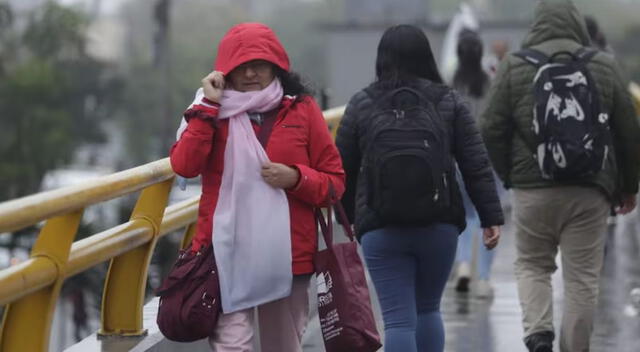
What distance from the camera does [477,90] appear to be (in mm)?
10852

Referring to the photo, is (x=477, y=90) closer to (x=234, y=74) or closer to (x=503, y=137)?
(x=503, y=137)

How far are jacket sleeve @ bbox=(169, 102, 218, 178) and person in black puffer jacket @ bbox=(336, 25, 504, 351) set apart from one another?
935 mm

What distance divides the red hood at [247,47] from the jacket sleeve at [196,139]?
0.16 m

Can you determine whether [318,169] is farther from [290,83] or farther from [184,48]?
[184,48]

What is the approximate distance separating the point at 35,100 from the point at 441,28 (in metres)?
42.1

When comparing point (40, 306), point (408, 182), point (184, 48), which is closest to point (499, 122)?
point (408, 182)

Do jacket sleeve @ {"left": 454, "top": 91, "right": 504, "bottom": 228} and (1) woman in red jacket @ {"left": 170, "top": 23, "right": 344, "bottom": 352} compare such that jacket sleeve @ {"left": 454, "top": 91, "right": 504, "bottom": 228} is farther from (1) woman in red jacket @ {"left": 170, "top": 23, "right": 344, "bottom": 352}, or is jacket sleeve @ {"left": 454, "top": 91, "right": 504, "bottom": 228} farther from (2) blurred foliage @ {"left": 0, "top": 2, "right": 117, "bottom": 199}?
(2) blurred foliage @ {"left": 0, "top": 2, "right": 117, "bottom": 199}

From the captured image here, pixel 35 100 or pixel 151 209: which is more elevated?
pixel 151 209

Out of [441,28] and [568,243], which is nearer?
[568,243]

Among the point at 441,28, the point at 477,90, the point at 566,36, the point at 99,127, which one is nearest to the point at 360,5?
the point at 441,28

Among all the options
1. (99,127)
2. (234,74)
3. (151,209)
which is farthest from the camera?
(99,127)

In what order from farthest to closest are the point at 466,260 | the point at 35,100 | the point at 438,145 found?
the point at 35,100
the point at 466,260
the point at 438,145

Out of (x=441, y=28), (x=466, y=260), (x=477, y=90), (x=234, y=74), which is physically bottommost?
(x=441, y=28)

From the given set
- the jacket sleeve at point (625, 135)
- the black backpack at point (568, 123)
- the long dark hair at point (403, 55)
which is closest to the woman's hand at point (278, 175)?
the long dark hair at point (403, 55)
